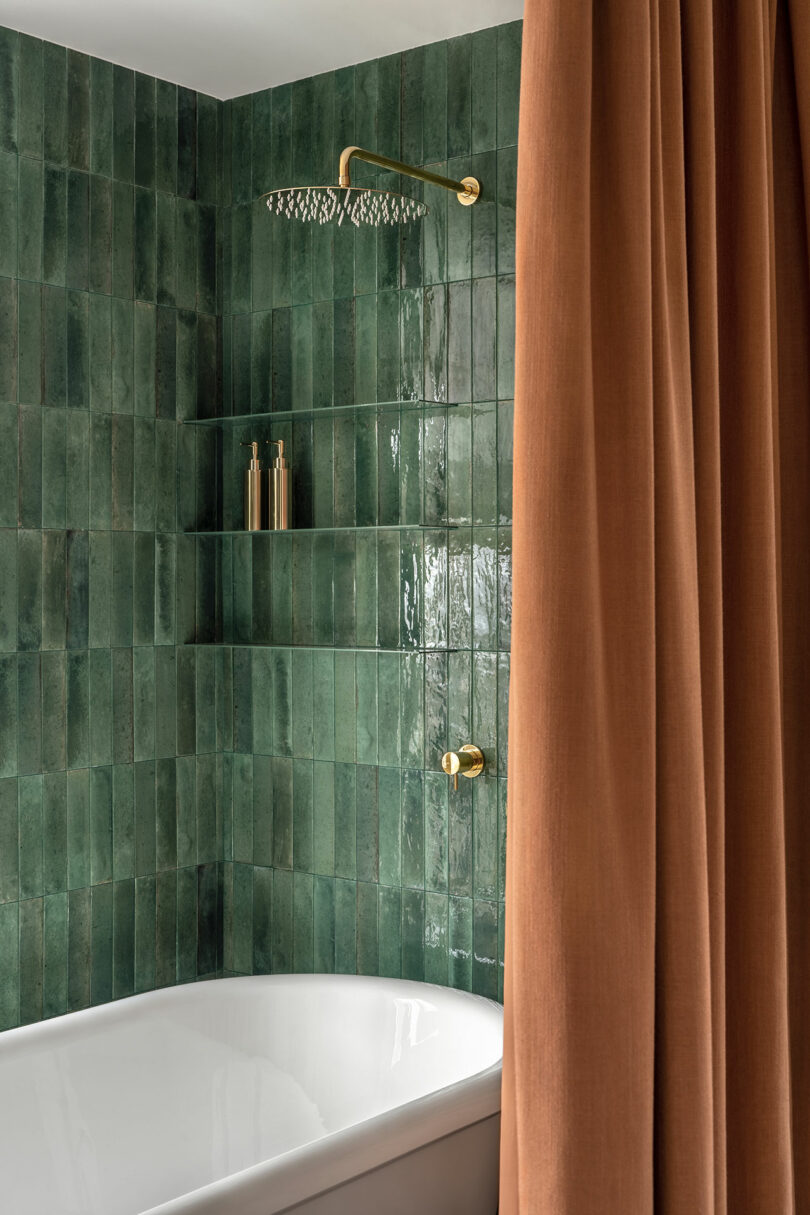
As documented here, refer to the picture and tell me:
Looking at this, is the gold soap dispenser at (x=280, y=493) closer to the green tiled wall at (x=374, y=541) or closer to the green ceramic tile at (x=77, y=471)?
the green tiled wall at (x=374, y=541)

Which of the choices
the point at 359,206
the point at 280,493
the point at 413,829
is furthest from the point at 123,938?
the point at 359,206

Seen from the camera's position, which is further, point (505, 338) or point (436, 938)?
point (436, 938)

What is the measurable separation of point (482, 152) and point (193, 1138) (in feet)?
7.06

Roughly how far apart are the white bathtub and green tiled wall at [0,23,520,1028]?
211mm

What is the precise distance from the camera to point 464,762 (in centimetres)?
274

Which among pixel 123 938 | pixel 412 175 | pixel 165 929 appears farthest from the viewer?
pixel 165 929

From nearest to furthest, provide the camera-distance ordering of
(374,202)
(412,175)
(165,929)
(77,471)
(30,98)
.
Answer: (412,175), (374,202), (30,98), (77,471), (165,929)

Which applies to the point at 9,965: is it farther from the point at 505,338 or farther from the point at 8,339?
the point at 505,338

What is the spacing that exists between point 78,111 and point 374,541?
1172mm

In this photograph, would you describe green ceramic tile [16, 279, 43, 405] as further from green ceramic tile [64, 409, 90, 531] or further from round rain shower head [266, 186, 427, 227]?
round rain shower head [266, 186, 427, 227]

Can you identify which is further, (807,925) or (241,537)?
(241,537)

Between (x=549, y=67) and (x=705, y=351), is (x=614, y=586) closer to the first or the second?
(x=705, y=351)

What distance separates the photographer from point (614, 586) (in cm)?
154

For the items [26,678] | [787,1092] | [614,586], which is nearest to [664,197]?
[614,586]
